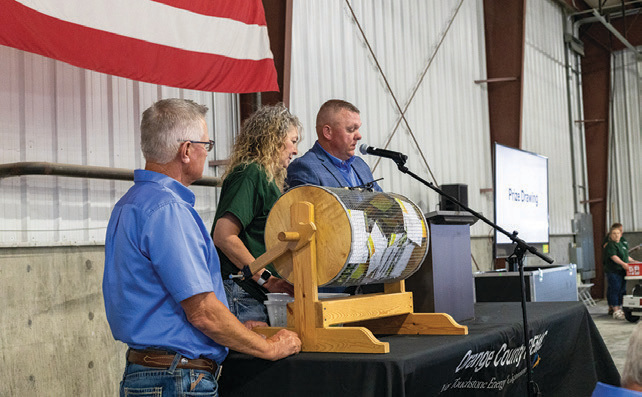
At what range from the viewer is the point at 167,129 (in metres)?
1.85

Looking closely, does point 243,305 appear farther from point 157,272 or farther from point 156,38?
point 156,38

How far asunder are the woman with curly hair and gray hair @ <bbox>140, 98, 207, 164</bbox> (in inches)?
18.6

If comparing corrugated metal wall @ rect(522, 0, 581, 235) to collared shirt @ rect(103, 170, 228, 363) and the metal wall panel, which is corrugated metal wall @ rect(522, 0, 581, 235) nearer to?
the metal wall panel

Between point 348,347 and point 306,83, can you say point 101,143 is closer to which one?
point 306,83

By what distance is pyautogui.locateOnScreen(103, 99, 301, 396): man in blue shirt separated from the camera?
1.75 meters

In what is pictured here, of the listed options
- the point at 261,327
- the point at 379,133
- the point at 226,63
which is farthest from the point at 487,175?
the point at 261,327

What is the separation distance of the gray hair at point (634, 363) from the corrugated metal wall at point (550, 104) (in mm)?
10372

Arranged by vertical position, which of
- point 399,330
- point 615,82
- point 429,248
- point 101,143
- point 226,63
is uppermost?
point 615,82

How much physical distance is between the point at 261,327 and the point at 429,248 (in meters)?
0.63

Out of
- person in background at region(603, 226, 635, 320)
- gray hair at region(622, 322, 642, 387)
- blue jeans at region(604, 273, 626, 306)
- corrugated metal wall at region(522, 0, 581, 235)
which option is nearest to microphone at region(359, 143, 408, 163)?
gray hair at region(622, 322, 642, 387)

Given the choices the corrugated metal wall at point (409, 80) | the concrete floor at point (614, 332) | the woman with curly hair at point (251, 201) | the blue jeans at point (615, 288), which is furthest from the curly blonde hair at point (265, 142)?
the blue jeans at point (615, 288)

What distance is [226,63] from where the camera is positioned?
441cm

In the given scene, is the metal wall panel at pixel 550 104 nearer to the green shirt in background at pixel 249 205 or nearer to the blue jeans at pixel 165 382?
the green shirt in background at pixel 249 205

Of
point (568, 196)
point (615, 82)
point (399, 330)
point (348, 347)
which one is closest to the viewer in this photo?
point (348, 347)
